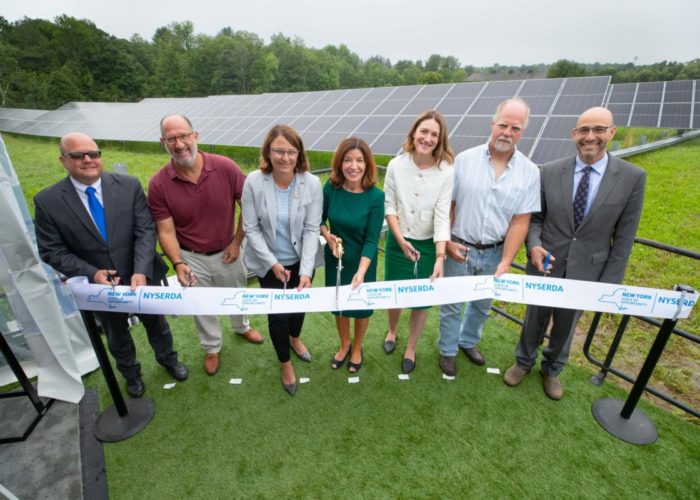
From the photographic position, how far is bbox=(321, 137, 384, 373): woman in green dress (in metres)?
2.27

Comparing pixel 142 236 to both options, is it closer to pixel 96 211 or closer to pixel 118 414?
pixel 96 211

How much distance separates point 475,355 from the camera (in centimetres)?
314

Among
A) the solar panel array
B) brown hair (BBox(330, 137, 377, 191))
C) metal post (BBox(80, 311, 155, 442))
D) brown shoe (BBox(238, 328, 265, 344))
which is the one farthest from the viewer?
the solar panel array

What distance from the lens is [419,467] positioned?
224 cm

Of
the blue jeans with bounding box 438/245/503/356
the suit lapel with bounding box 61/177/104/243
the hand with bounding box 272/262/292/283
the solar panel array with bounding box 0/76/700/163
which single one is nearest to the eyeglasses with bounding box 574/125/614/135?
the blue jeans with bounding box 438/245/503/356

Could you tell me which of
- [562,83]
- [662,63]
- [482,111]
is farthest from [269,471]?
[662,63]

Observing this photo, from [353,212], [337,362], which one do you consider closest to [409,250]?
[353,212]

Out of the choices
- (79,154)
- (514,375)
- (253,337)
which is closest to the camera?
(79,154)

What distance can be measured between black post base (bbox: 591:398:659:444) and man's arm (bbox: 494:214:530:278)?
57.1 inches

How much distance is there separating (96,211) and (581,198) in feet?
10.7

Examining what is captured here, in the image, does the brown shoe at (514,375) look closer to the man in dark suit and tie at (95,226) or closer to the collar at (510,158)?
the collar at (510,158)

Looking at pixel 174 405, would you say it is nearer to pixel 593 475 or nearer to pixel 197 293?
pixel 197 293

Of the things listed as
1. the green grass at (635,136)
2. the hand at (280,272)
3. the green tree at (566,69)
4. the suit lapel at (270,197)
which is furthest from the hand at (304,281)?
the green tree at (566,69)

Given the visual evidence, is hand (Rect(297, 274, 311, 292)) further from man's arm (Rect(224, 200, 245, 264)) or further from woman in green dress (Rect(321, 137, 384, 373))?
man's arm (Rect(224, 200, 245, 264))
